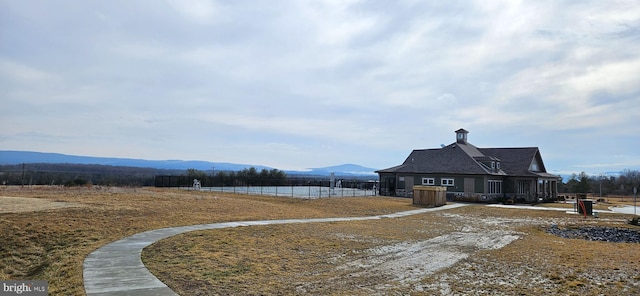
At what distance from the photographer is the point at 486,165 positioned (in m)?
41.7

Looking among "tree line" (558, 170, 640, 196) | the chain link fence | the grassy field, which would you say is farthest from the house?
the grassy field

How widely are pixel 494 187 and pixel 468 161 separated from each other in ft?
11.6

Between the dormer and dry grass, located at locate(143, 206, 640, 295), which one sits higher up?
the dormer

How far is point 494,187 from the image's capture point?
40.8 metres

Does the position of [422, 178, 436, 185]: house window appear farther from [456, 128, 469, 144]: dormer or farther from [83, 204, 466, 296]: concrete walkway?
[83, 204, 466, 296]: concrete walkway

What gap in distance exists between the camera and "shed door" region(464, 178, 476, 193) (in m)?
39.9

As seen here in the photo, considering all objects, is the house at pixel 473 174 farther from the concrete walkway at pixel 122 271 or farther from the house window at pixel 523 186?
the concrete walkway at pixel 122 271

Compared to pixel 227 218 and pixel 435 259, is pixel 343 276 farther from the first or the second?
pixel 227 218

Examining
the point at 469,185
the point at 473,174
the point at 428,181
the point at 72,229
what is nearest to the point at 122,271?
the point at 72,229

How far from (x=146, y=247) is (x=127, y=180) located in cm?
4204

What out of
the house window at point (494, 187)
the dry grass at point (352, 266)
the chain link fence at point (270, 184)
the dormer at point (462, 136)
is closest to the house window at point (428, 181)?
the house window at point (494, 187)

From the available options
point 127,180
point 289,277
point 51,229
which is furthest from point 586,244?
point 127,180

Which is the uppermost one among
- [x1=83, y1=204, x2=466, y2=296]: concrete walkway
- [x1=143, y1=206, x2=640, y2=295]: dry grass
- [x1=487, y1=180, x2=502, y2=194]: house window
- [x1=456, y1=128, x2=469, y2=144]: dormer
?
[x1=456, y1=128, x2=469, y2=144]: dormer

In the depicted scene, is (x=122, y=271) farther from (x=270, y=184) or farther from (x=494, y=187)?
(x=270, y=184)
